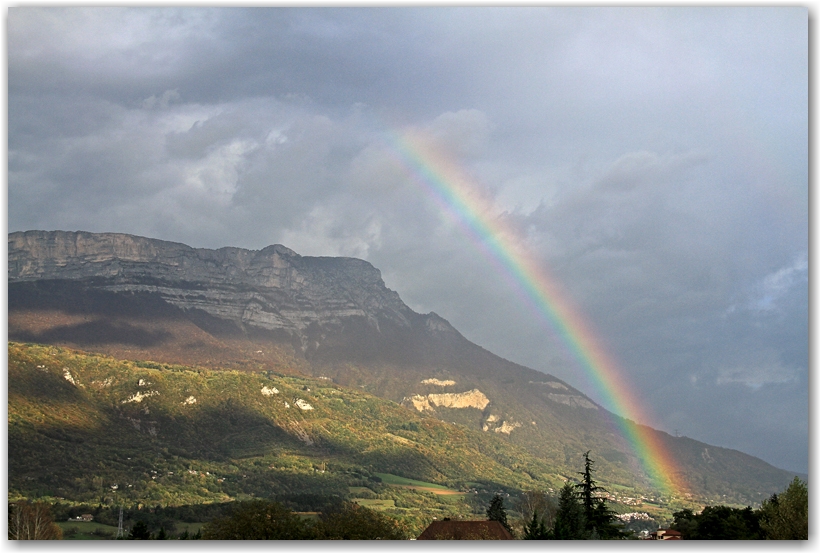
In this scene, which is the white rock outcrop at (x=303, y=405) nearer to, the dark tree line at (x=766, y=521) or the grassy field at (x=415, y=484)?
the grassy field at (x=415, y=484)

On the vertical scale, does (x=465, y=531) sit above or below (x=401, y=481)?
below

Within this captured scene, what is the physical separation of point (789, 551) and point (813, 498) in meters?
3.34

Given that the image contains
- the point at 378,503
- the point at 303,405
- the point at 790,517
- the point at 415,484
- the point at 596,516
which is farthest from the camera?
the point at 303,405

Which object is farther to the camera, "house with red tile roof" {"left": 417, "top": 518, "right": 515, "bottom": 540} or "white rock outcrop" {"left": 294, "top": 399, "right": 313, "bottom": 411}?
"white rock outcrop" {"left": 294, "top": 399, "right": 313, "bottom": 411}

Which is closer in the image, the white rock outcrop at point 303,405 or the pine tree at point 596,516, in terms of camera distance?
the pine tree at point 596,516

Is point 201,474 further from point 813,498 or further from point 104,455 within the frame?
point 813,498

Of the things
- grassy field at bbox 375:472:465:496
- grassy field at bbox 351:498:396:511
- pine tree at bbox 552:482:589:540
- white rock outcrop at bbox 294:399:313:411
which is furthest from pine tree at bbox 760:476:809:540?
white rock outcrop at bbox 294:399:313:411

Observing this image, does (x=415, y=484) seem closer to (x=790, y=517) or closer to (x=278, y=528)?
(x=278, y=528)

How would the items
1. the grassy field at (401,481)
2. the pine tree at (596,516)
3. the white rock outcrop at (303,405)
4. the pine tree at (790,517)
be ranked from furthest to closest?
the white rock outcrop at (303,405), the grassy field at (401,481), the pine tree at (596,516), the pine tree at (790,517)

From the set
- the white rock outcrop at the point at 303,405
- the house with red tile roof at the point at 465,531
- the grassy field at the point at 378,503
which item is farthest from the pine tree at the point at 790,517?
the white rock outcrop at the point at 303,405

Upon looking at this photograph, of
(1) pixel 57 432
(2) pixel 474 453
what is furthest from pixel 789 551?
(2) pixel 474 453

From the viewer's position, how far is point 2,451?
121 feet

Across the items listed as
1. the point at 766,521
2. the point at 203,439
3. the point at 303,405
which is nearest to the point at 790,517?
the point at 766,521

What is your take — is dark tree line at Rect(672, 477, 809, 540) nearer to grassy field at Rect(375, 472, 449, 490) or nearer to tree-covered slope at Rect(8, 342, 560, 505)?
tree-covered slope at Rect(8, 342, 560, 505)
